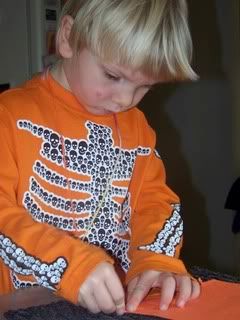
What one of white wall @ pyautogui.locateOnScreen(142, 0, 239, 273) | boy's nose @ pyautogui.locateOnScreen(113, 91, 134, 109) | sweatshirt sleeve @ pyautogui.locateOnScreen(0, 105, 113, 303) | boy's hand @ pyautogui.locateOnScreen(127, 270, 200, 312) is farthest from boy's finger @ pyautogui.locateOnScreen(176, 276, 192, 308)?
white wall @ pyautogui.locateOnScreen(142, 0, 239, 273)

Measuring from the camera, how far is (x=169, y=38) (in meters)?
0.73

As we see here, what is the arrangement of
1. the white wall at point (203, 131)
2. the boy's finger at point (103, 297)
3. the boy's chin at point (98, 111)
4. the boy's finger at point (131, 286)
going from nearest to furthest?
the boy's finger at point (103, 297) < the boy's finger at point (131, 286) < the boy's chin at point (98, 111) < the white wall at point (203, 131)

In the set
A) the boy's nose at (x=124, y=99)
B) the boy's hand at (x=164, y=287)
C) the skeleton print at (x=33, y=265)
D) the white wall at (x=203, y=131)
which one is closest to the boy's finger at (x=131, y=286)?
the boy's hand at (x=164, y=287)

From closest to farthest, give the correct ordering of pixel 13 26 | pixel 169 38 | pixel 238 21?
pixel 169 38, pixel 13 26, pixel 238 21

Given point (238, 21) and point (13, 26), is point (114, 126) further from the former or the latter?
point (238, 21)

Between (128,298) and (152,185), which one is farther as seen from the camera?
(152,185)

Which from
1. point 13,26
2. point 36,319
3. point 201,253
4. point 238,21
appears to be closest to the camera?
point 36,319

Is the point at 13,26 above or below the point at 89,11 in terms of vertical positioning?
below

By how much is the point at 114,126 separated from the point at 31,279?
249mm

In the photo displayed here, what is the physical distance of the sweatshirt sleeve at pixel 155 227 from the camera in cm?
76

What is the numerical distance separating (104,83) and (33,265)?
0.81 ft

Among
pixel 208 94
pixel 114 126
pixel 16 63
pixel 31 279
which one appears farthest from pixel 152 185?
pixel 208 94

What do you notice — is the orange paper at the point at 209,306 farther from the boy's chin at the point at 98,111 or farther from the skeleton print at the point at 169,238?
the boy's chin at the point at 98,111

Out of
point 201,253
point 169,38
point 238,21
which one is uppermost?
point 169,38
